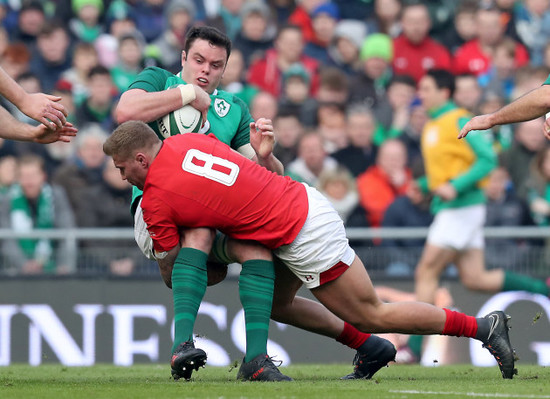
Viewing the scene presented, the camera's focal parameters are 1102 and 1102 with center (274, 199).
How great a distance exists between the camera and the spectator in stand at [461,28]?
14945 mm

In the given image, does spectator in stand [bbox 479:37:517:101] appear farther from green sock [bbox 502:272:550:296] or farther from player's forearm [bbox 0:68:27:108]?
player's forearm [bbox 0:68:27:108]

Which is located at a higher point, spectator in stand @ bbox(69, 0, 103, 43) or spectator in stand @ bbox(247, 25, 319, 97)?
spectator in stand @ bbox(69, 0, 103, 43)

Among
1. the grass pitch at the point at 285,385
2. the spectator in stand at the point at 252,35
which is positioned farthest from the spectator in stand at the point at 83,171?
the grass pitch at the point at 285,385

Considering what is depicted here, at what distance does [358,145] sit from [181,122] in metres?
6.10

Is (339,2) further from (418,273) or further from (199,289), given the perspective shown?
(199,289)

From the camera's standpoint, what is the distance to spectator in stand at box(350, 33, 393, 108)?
14.0 metres

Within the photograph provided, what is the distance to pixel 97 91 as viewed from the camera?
529 inches

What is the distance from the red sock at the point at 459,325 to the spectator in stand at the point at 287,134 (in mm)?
5876

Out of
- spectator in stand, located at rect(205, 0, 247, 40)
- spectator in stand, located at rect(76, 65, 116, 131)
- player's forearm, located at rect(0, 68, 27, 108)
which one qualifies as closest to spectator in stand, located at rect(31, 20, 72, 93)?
spectator in stand, located at rect(76, 65, 116, 131)

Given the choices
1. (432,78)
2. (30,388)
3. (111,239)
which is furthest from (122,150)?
(432,78)

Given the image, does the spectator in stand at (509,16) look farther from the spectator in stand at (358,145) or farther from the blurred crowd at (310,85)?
the spectator in stand at (358,145)

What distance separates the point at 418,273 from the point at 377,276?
44 centimetres

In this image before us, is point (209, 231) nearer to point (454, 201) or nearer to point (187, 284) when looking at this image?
point (187, 284)

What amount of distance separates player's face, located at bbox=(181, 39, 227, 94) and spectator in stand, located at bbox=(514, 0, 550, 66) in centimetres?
855
